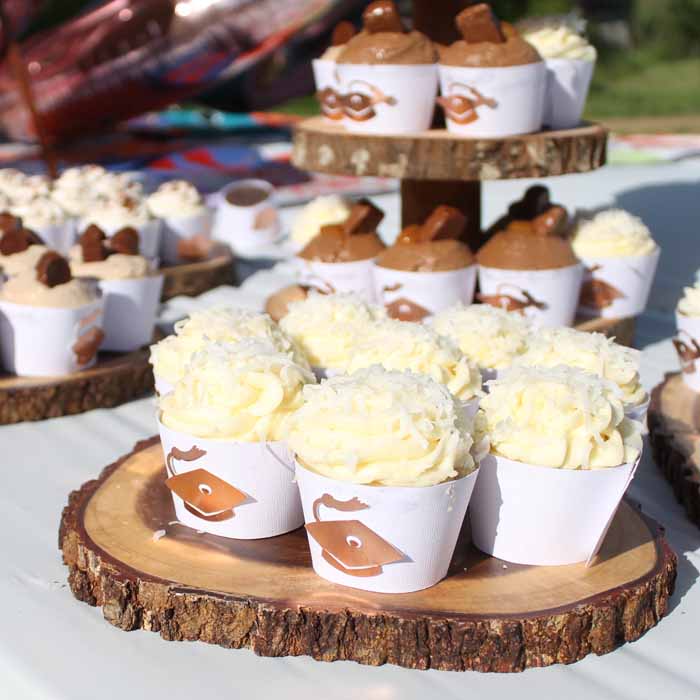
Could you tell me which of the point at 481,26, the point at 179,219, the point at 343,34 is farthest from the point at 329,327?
the point at 179,219

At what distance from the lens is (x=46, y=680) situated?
166 cm

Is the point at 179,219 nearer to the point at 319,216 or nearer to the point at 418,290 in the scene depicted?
the point at 319,216

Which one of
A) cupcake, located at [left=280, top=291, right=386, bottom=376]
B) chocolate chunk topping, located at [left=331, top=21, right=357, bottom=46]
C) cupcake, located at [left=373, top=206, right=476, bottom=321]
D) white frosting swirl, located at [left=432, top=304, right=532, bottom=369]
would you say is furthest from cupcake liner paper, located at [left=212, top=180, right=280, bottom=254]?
white frosting swirl, located at [left=432, top=304, right=532, bottom=369]

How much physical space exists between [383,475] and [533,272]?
1631 mm

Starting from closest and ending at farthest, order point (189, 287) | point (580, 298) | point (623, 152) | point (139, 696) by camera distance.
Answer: point (139, 696)
point (580, 298)
point (189, 287)
point (623, 152)

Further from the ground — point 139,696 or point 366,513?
point 366,513

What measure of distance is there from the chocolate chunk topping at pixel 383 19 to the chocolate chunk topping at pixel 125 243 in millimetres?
932

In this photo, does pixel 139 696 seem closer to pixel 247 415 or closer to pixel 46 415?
pixel 247 415

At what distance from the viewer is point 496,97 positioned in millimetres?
2877

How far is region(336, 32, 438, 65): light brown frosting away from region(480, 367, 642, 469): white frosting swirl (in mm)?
1474

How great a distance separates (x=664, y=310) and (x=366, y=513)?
2592 mm

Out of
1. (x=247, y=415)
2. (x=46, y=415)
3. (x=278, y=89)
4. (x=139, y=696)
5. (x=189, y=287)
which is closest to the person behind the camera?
(x=139, y=696)

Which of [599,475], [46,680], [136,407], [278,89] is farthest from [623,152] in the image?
[46,680]

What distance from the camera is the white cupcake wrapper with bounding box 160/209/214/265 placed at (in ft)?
13.9
